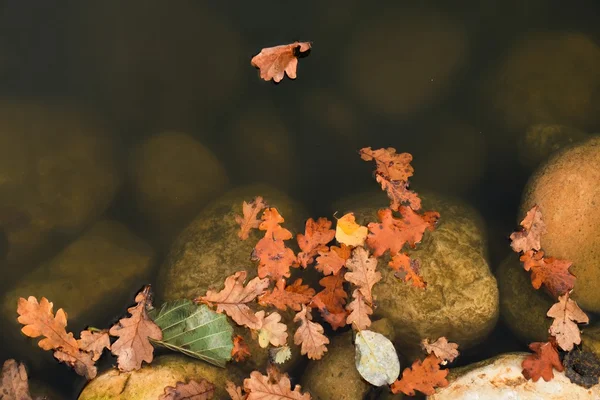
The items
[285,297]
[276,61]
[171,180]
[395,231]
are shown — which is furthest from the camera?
[171,180]

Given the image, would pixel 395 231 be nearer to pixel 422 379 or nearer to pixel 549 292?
pixel 422 379

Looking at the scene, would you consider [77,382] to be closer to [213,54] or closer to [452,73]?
[213,54]

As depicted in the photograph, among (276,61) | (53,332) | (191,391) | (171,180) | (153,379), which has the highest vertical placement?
(276,61)

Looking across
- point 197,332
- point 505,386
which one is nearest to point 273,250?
point 197,332

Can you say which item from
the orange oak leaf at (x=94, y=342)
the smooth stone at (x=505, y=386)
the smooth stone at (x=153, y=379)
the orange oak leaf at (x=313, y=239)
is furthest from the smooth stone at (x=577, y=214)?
the orange oak leaf at (x=94, y=342)

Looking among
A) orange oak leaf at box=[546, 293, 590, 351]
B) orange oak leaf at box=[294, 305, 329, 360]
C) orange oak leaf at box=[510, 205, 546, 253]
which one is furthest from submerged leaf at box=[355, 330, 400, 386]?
orange oak leaf at box=[510, 205, 546, 253]

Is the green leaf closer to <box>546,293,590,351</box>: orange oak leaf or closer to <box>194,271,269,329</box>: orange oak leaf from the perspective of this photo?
<box>194,271,269,329</box>: orange oak leaf
